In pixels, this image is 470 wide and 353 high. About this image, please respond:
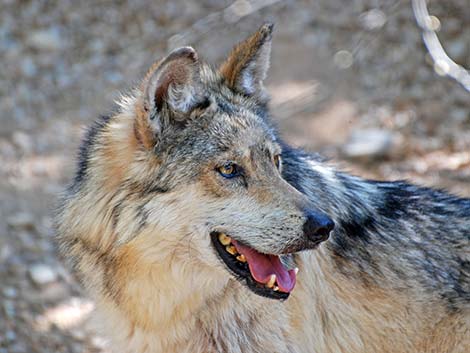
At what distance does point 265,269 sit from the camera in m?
4.49

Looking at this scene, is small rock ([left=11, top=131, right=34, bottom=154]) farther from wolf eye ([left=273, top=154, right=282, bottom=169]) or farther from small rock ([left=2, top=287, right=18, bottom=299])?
wolf eye ([left=273, top=154, right=282, bottom=169])

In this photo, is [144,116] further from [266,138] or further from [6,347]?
[6,347]

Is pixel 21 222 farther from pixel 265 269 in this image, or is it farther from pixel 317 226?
pixel 317 226

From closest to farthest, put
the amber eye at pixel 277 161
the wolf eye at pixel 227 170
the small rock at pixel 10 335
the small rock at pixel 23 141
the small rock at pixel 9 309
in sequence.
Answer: the wolf eye at pixel 227 170 → the amber eye at pixel 277 161 → the small rock at pixel 10 335 → the small rock at pixel 9 309 → the small rock at pixel 23 141

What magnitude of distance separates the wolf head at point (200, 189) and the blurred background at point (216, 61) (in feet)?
8.05

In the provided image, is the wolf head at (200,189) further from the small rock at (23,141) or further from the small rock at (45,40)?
the small rock at (45,40)

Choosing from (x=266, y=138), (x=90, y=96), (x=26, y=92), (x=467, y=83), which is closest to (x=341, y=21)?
(x=90, y=96)

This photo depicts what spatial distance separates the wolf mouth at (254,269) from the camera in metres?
4.37

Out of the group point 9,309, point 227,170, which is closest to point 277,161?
point 227,170

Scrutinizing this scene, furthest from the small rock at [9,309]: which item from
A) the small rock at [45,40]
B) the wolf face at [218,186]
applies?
the small rock at [45,40]

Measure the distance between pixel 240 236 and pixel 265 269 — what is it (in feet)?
0.89

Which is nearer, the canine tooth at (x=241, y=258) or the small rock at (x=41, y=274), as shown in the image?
the canine tooth at (x=241, y=258)

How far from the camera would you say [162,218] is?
4441 mm

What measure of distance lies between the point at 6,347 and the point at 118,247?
90.6 inches
